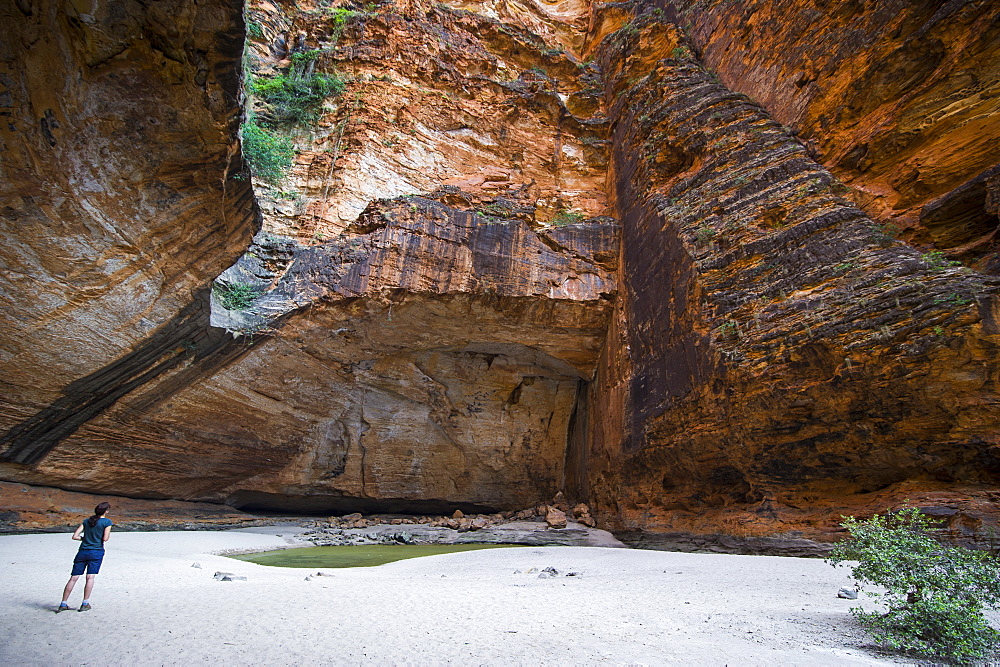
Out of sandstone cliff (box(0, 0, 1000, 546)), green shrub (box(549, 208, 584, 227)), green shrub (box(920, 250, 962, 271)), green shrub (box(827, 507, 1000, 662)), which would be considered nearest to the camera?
green shrub (box(827, 507, 1000, 662))

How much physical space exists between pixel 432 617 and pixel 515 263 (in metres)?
9.66

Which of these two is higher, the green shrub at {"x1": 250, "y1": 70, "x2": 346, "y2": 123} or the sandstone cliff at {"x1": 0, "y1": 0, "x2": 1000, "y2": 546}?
the green shrub at {"x1": 250, "y1": 70, "x2": 346, "y2": 123}

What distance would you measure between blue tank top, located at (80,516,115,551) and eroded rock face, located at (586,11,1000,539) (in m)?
8.75

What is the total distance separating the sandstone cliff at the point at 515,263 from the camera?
21.0 ft

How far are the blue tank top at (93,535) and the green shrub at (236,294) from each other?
7.01 meters

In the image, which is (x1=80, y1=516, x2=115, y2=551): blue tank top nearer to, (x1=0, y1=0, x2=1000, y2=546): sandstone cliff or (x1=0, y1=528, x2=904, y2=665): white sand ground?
(x1=0, y1=528, x2=904, y2=665): white sand ground

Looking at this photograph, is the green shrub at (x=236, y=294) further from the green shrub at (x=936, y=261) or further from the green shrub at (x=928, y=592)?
the green shrub at (x=936, y=261)

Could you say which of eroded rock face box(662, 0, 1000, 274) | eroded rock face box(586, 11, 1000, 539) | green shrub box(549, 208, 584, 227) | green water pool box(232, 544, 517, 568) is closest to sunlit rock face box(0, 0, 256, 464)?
green water pool box(232, 544, 517, 568)

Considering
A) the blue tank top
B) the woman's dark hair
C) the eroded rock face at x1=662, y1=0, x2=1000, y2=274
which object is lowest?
the blue tank top

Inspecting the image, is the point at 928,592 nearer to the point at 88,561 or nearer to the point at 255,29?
the point at 88,561

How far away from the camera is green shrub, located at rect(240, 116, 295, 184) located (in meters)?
12.7

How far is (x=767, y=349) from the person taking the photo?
8.23m

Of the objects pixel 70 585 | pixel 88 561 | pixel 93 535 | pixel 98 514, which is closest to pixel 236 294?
pixel 98 514

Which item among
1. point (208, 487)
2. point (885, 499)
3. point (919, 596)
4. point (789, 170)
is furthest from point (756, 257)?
point (208, 487)
